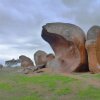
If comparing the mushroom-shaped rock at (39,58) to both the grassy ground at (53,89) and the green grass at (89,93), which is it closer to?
the grassy ground at (53,89)

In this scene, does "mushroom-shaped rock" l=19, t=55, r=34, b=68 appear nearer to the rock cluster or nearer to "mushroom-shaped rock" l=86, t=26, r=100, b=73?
the rock cluster

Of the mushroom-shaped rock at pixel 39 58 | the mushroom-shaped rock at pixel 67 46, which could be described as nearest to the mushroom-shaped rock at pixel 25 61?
the mushroom-shaped rock at pixel 39 58

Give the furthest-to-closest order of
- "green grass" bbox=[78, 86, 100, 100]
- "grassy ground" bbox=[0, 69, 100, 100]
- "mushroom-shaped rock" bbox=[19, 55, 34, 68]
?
"mushroom-shaped rock" bbox=[19, 55, 34, 68] < "grassy ground" bbox=[0, 69, 100, 100] < "green grass" bbox=[78, 86, 100, 100]

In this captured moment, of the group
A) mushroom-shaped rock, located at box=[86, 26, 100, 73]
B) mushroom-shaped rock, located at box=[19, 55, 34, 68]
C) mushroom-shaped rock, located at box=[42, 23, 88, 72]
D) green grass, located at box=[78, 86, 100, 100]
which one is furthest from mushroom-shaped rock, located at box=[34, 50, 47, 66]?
green grass, located at box=[78, 86, 100, 100]

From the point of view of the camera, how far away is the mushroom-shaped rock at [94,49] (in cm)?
2223

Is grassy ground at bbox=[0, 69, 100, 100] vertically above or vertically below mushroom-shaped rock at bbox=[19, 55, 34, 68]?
below

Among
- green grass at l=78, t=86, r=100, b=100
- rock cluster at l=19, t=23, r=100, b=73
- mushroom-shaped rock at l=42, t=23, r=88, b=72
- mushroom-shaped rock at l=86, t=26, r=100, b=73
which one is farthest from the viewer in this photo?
mushroom-shaped rock at l=42, t=23, r=88, b=72

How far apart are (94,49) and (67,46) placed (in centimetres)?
308

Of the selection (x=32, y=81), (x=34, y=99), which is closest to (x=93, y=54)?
(x=32, y=81)

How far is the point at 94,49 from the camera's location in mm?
22312

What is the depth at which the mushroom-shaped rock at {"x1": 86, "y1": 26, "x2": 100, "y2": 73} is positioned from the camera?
22.2m

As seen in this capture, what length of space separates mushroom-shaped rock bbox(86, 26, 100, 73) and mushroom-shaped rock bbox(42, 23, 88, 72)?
0.95 meters

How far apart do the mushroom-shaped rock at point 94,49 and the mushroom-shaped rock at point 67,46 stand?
0.95m

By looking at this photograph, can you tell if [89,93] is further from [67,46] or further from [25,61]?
[25,61]
